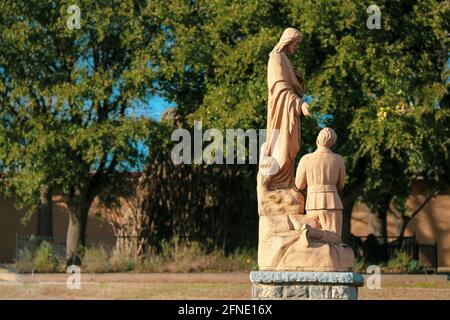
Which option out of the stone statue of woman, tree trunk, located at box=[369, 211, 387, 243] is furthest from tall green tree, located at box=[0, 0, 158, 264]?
the stone statue of woman

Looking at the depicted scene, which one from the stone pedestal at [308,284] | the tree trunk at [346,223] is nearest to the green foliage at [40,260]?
the tree trunk at [346,223]

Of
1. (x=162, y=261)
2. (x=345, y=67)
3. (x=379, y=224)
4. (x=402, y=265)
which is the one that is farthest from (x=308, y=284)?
(x=379, y=224)

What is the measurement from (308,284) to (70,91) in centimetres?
1478

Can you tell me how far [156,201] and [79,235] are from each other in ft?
8.56

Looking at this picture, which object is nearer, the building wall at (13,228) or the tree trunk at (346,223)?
the tree trunk at (346,223)

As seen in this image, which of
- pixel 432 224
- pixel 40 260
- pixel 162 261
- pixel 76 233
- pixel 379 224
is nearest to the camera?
pixel 162 261

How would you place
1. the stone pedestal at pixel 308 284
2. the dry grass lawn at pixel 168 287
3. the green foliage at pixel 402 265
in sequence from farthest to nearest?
the green foliage at pixel 402 265 < the dry grass lawn at pixel 168 287 < the stone pedestal at pixel 308 284

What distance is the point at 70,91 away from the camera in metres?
27.5

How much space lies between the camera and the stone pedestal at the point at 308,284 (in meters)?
14.3

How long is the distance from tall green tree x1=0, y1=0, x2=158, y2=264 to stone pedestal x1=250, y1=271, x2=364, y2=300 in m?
13.2

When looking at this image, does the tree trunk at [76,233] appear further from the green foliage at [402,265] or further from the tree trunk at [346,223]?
the green foliage at [402,265]

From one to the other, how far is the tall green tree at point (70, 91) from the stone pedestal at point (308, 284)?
43.2 feet

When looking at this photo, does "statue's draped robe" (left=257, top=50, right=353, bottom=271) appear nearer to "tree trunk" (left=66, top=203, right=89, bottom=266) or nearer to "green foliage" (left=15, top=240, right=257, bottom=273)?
"green foliage" (left=15, top=240, right=257, bottom=273)

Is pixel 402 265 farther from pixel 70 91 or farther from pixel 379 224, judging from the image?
pixel 70 91
